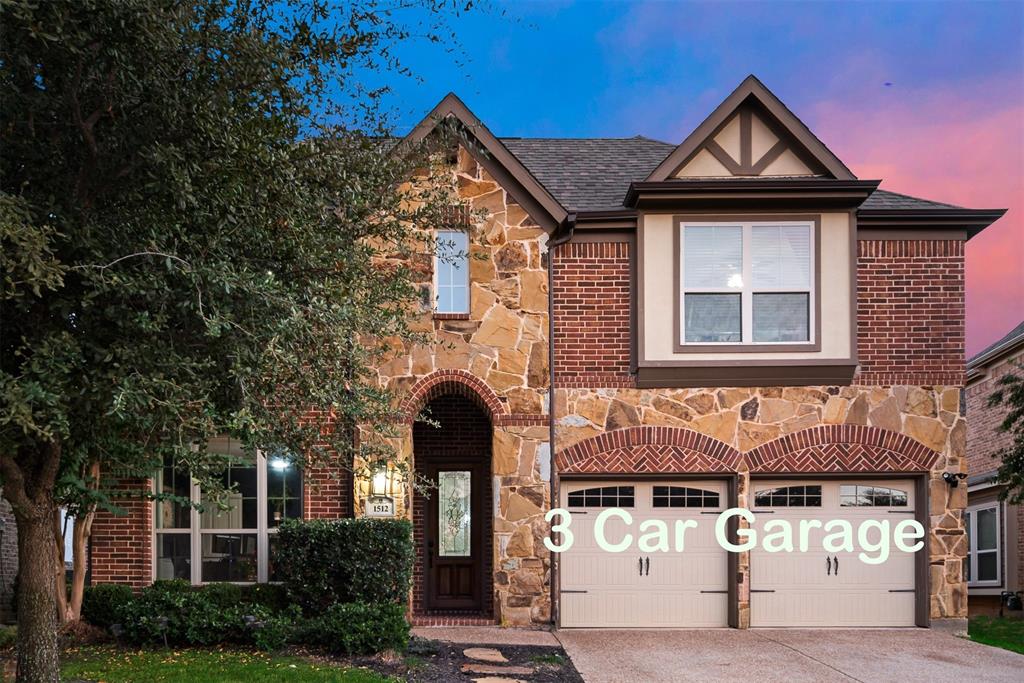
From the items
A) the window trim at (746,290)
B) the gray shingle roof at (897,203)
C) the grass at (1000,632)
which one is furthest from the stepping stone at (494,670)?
the gray shingle roof at (897,203)

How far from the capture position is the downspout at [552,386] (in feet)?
42.8

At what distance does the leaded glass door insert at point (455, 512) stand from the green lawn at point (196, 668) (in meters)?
5.09

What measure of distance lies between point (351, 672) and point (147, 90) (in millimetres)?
6007

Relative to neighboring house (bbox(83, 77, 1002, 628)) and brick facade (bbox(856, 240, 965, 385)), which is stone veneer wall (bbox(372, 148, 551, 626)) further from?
brick facade (bbox(856, 240, 965, 385))

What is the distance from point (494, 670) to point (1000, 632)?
9042 mm

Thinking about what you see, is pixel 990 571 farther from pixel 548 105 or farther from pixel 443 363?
pixel 548 105

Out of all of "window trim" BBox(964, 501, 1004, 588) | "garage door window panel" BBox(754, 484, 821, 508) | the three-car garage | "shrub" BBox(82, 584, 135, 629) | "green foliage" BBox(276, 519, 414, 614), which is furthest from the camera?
"window trim" BBox(964, 501, 1004, 588)

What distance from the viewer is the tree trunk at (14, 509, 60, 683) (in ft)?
26.1

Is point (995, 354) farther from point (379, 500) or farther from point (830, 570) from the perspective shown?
point (379, 500)

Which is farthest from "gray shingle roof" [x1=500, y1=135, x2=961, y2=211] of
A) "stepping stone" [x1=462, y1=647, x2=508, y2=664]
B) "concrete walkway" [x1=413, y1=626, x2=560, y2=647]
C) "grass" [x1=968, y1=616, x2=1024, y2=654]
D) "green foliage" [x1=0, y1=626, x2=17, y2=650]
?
"green foliage" [x1=0, y1=626, x2=17, y2=650]

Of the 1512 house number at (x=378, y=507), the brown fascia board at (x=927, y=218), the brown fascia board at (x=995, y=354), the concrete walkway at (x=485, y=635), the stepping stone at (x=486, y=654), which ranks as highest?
the brown fascia board at (x=927, y=218)

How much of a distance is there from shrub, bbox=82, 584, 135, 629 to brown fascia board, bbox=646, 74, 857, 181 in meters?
9.34

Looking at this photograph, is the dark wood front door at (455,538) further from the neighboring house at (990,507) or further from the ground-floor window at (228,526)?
the neighboring house at (990,507)

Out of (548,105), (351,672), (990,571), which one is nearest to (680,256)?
(351,672)
